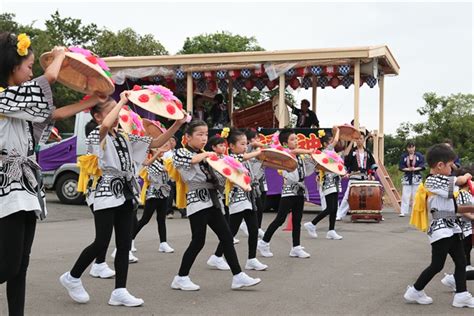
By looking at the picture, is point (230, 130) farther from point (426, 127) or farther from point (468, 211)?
point (426, 127)

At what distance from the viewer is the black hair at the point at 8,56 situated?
4.12 meters

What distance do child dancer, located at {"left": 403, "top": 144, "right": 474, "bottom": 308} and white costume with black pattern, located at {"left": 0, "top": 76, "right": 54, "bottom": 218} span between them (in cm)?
351

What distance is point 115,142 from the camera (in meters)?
5.95

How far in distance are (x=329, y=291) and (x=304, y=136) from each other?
9.37 meters

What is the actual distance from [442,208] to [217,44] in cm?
4136

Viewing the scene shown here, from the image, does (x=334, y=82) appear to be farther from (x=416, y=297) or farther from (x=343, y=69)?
(x=416, y=297)

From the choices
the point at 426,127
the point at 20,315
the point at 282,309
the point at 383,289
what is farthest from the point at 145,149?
the point at 426,127

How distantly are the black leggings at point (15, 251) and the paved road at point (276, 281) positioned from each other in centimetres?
138

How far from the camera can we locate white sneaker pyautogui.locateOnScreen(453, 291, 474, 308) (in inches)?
235

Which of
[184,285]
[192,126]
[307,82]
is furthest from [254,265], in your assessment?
[307,82]

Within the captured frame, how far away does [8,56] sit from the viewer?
13.6 feet

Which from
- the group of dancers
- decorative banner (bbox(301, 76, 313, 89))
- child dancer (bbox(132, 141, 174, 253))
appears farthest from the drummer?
child dancer (bbox(132, 141, 174, 253))

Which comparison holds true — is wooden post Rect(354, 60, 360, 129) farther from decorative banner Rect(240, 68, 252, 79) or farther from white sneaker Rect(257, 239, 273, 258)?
white sneaker Rect(257, 239, 273, 258)

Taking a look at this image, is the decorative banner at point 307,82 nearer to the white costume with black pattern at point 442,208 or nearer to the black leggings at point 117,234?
the white costume with black pattern at point 442,208
